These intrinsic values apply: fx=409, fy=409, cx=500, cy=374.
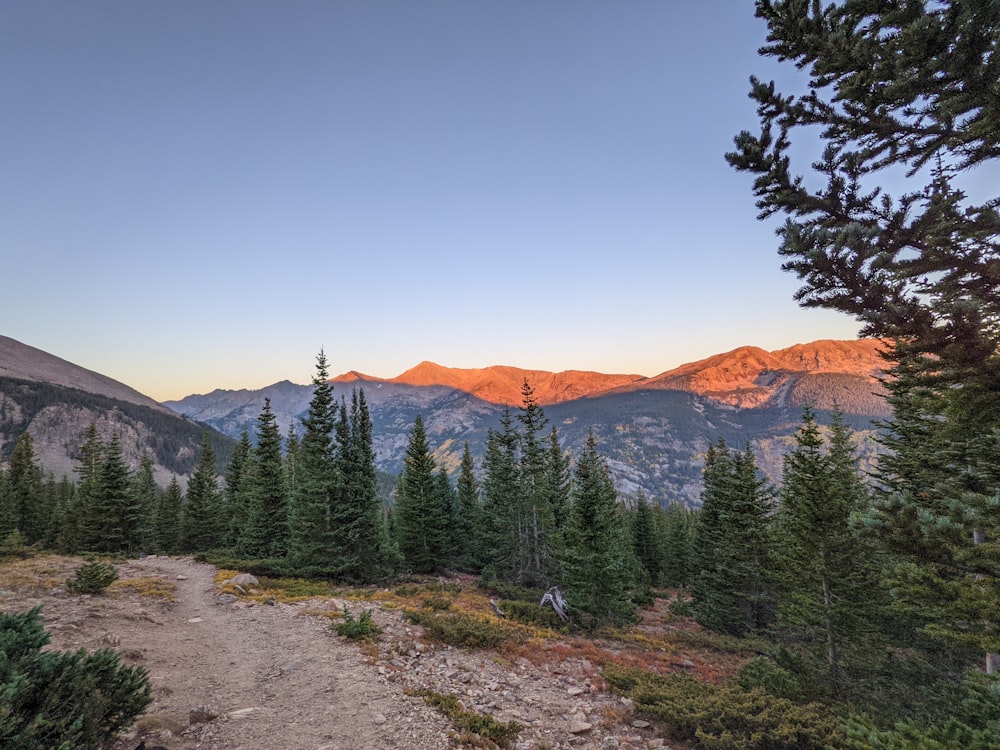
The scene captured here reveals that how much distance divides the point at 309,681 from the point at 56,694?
6.73m

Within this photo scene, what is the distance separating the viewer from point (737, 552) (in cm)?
2397

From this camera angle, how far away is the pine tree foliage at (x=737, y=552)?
23.6 metres

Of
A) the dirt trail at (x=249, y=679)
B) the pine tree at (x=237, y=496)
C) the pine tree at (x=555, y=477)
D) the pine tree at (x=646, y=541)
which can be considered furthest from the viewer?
the pine tree at (x=646, y=541)

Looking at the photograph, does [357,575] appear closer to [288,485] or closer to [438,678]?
[288,485]

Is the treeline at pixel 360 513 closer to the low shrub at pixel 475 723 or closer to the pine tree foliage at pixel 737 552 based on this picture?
the pine tree foliage at pixel 737 552

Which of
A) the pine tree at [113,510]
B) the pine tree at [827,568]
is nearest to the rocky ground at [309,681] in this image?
the pine tree at [827,568]

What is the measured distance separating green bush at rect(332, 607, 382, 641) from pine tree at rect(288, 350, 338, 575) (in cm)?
1191

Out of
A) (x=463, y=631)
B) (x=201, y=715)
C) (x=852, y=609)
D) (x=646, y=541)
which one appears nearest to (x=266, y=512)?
(x=463, y=631)

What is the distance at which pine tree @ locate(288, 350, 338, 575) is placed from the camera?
24.8 meters

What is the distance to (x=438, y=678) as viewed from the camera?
11.2 metres

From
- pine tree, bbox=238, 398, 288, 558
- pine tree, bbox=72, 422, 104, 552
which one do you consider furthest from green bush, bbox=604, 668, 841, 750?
pine tree, bbox=72, 422, 104, 552

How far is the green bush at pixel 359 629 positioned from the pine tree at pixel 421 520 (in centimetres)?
2066

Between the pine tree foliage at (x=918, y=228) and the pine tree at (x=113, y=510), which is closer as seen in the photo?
the pine tree foliage at (x=918, y=228)

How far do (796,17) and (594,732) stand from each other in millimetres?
13660
